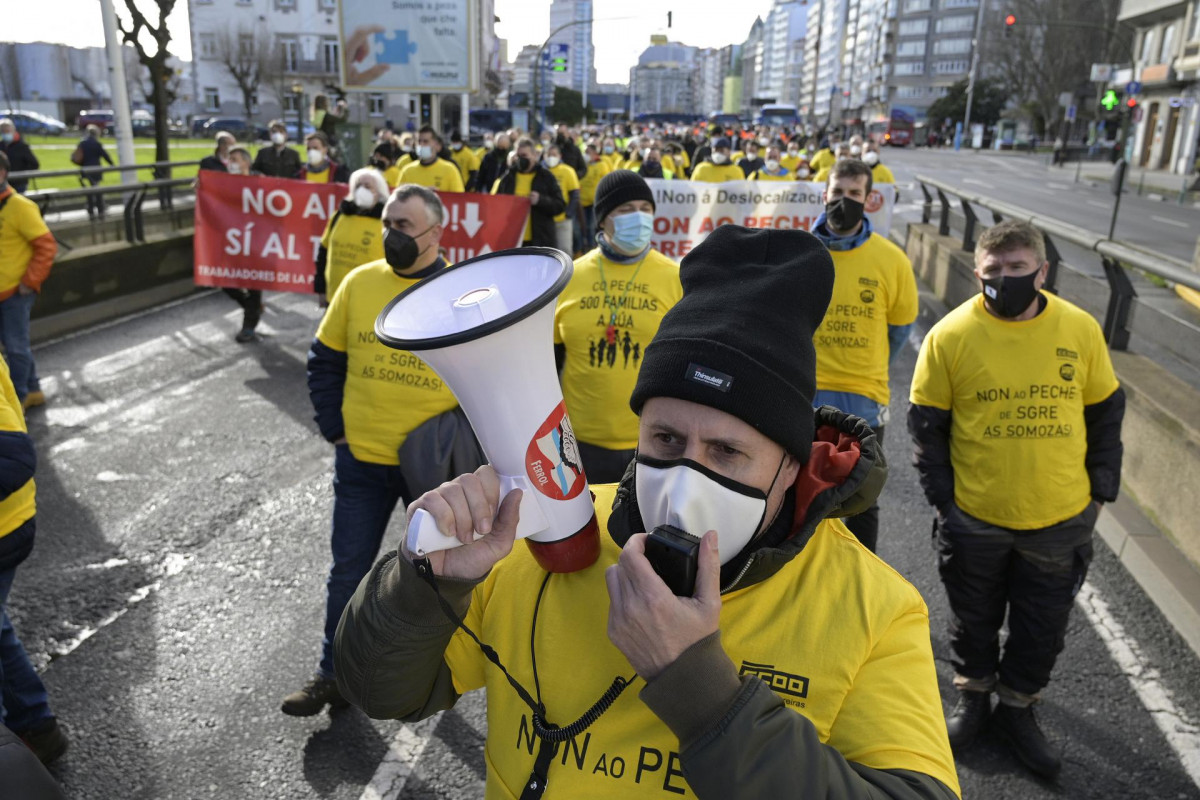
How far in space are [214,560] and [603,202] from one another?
293 cm

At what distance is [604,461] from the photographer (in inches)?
168

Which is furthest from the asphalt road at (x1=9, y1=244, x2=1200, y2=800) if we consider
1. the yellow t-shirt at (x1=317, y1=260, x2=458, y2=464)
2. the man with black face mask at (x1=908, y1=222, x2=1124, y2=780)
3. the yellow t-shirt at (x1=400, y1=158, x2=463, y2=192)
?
the yellow t-shirt at (x1=400, y1=158, x2=463, y2=192)

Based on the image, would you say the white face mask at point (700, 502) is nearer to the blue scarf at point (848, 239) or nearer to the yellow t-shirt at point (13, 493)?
the yellow t-shirt at point (13, 493)

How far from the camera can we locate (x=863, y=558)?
1592 millimetres

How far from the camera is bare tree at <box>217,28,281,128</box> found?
67.2 m

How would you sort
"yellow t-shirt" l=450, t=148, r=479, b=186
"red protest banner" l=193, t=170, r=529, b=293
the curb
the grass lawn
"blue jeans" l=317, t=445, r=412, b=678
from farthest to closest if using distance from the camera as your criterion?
the grass lawn, "yellow t-shirt" l=450, t=148, r=479, b=186, "red protest banner" l=193, t=170, r=529, b=293, the curb, "blue jeans" l=317, t=445, r=412, b=678

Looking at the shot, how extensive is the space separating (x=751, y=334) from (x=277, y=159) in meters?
13.6

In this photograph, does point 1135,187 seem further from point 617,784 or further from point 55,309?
point 617,784

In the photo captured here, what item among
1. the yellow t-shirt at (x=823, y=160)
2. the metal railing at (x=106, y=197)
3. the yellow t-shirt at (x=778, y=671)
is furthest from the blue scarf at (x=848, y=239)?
the yellow t-shirt at (x=823, y=160)

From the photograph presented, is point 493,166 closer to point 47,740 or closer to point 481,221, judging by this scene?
point 481,221

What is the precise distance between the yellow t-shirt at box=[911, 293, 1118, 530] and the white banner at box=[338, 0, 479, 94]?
80.6 ft

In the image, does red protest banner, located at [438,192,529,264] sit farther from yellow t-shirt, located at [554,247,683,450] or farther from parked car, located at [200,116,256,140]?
parked car, located at [200,116,256,140]

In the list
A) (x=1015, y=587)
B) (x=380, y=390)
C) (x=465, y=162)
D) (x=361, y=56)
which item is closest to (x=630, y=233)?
(x=380, y=390)

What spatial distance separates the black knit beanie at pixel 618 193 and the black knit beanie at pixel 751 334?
3.30 metres
